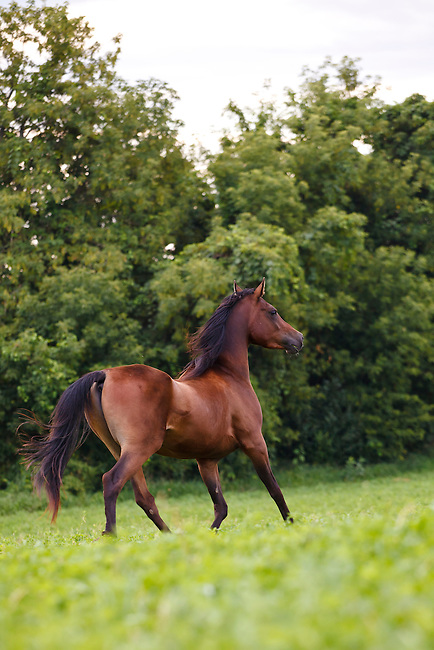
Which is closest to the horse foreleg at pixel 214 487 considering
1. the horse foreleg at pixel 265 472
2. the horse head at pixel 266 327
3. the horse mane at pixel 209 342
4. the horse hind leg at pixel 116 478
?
the horse foreleg at pixel 265 472

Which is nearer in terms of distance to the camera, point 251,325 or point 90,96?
point 251,325

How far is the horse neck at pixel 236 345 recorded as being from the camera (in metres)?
7.73

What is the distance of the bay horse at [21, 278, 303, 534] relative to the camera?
638 centimetres

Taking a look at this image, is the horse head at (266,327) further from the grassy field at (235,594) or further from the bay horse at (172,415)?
the grassy field at (235,594)

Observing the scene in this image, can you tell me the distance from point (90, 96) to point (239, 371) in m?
11.5

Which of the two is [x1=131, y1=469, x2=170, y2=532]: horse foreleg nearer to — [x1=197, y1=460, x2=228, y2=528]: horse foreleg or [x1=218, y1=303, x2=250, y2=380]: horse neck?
[x1=197, y1=460, x2=228, y2=528]: horse foreleg

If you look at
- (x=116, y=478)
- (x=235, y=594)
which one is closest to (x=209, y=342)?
(x=116, y=478)

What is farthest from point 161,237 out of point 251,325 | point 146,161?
point 251,325

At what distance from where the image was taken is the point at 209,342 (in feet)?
25.5

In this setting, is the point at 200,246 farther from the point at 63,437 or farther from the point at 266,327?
the point at 63,437

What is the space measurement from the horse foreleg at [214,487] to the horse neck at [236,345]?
994mm

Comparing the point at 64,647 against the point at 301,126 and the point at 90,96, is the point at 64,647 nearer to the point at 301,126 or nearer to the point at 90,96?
the point at 90,96

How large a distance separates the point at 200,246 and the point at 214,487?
10.9m

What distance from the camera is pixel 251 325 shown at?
8000 millimetres
